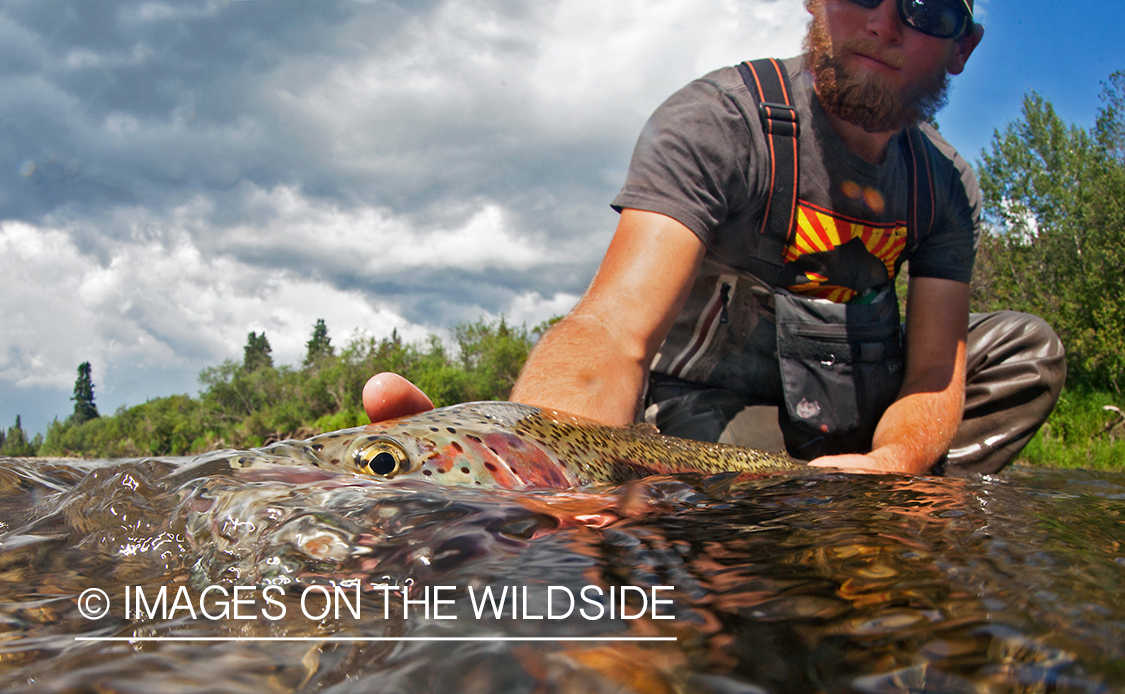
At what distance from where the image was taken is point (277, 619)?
3.04ft

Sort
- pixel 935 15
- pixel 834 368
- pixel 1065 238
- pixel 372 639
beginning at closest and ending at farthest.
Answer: pixel 372 639
pixel 935 15
pixel 834 368
pixel 1065 238

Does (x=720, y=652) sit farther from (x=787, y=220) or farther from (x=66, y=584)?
(x=787, y=220)

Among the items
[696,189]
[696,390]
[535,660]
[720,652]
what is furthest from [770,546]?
[696,390]

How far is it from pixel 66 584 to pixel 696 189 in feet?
9.56

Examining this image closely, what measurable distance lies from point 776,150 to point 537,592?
10.5 feet

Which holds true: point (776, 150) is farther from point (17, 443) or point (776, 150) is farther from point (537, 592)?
point (17, 443)

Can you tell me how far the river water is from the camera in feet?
2.33

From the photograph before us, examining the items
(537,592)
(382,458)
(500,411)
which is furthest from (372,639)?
(500,411)

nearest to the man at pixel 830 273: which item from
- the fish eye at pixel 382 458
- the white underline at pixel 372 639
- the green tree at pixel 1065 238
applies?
the fish eye at pixel 382 458

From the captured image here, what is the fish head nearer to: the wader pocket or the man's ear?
the wader pocket

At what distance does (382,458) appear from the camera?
63.1 inches

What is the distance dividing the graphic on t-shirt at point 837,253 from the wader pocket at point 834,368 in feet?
0.32

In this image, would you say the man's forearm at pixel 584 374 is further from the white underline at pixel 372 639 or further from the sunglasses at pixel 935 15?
the sunglasses at pixel 935 15

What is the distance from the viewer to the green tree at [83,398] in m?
118
